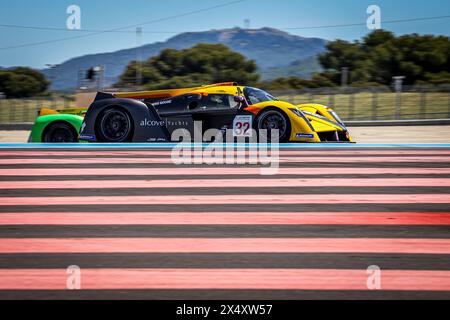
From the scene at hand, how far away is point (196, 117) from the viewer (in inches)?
403

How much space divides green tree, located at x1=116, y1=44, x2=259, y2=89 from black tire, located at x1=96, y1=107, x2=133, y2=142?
212ft

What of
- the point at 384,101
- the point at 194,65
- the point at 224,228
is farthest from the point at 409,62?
the point at 224,228

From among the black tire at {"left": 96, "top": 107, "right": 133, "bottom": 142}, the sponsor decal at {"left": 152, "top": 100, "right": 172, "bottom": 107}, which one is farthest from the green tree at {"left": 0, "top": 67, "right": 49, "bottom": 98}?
the black tire at {"left": 96, "top": 107, "right": 133, "bottom": 142}

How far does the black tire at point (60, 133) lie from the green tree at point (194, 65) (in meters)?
63.1

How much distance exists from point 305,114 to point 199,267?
687cm

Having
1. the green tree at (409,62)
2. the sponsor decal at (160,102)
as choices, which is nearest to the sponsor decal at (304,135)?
the sponsor decal at (160,102)

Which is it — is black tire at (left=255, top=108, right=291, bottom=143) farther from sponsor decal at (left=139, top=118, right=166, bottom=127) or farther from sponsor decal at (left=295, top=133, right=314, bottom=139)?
sponsor decal at (left=139, top=118, right=166, bottom=127)

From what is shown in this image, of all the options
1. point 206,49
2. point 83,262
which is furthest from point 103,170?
point 206,49

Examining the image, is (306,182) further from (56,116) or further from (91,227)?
(56,116)

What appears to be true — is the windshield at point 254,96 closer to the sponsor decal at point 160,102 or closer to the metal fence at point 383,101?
the sponsor decal at point 160,102

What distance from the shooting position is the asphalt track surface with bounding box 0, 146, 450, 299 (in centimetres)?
348

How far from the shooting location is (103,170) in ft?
20.4
